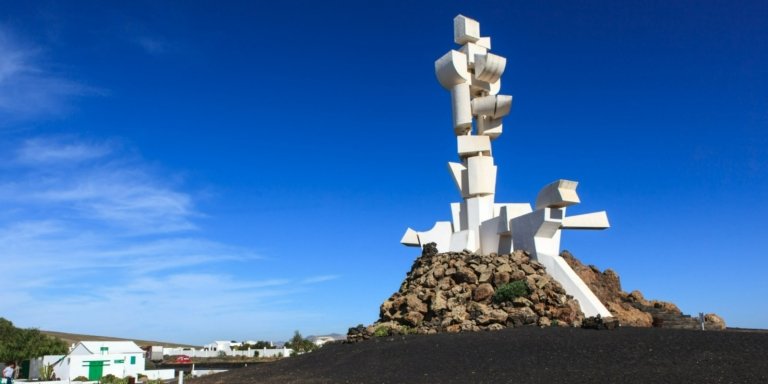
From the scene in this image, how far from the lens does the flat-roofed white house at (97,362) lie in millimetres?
35656

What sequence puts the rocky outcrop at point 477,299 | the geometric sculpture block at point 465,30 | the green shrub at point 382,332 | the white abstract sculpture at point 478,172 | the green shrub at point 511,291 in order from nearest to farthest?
1. the rocky outcrop at point 477,299
2. the green shrub at point 511,291
3. the green shrub at point 382,332
4. the white abstract sculpture at point 478,172
5. the geometric sculpture block at point 465,30

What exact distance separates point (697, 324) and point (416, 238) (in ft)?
38.0

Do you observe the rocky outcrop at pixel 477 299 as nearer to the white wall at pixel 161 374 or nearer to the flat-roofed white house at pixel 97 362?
the white wall at pixel 161 374


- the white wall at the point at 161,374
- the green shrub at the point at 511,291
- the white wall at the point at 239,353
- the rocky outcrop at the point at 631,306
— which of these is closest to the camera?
the green shrub at the point at 511,291

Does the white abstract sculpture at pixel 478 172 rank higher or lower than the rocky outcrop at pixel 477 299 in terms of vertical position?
higher

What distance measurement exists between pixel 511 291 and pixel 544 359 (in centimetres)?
614

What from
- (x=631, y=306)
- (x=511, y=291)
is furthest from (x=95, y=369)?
(x=631, y=306)

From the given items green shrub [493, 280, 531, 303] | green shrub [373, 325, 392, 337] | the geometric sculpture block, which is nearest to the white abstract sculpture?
the geometric sculpture block

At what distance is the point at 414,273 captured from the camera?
2623cm

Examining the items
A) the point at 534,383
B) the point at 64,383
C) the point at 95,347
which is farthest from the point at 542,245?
the point at 95,347

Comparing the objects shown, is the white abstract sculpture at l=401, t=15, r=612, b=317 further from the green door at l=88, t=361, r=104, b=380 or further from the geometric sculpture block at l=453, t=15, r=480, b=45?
the green door at l=88, t=361, r=104, b=380

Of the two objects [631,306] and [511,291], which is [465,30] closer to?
[511,291]

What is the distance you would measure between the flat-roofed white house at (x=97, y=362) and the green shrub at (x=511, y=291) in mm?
22736

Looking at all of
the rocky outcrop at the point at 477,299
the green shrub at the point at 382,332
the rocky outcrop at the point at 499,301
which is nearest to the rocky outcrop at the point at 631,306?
the rocky outcrop at the point at 499,301
